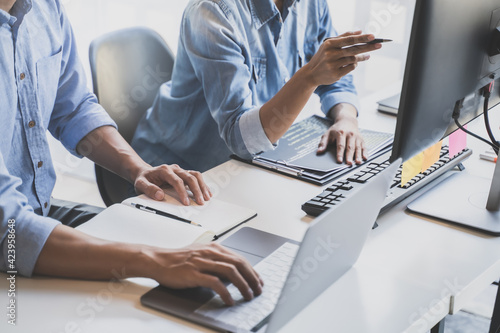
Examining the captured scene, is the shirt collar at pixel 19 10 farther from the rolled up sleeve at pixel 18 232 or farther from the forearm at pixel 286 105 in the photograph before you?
the forearm at pixel 286 105

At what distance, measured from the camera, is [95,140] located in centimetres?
154

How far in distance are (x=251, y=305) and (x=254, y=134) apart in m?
0.62

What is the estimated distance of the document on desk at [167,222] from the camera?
3.62ft

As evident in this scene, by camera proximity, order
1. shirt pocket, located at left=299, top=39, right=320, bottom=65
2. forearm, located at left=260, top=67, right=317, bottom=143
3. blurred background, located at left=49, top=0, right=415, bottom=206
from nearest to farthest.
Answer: forearm, located at left=260, top=67, right=317, bottom=143, shirt pocket, located at left=299, top=39, right=320, bottom=65, blurred background, located at left=49, top=0, right=415, bottom=206

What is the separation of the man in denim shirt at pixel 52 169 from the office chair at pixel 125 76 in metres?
0.22

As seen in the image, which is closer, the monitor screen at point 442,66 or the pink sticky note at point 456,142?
the monitor screen at point 442,66

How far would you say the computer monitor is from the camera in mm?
1015

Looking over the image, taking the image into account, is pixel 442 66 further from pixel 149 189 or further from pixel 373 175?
pixel 149 189

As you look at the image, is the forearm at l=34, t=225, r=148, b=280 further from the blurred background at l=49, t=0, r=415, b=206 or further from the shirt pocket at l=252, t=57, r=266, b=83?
the blurred background at l=49, t=0, r=415, b=206

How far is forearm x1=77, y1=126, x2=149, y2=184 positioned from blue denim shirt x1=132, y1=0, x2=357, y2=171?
9.7 inches

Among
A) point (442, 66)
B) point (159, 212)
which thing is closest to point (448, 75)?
Result: point (442, 66)

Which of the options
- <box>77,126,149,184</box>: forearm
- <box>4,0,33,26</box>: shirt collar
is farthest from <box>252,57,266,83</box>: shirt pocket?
<box>4,0,33,26</box>: shirt collar

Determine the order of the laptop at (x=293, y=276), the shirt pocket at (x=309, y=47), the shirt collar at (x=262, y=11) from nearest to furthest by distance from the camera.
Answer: the laptop at (x=293, y=276), the shirt collar at (x=262, y=11), the shirt pocket at (x=309, y=47)

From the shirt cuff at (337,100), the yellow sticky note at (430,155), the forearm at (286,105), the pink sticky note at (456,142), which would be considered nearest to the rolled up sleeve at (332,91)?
the shirt cuff at (337,100)
